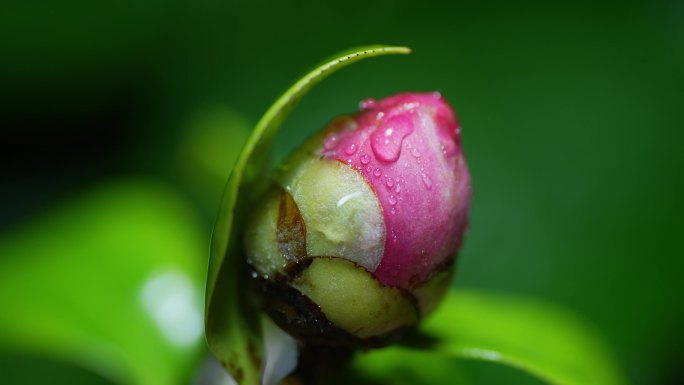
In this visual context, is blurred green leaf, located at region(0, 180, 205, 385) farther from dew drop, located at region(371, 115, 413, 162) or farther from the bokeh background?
dew drop, located at region(371, 115, 413, 162)

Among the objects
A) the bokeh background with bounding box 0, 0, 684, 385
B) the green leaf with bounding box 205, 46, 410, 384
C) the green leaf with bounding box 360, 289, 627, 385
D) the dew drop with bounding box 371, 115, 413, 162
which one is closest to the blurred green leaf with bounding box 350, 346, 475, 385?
the green leaf with bounding box 360, 289, 627, 385

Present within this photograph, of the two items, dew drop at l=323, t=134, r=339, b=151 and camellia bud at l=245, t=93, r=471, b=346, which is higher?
dew drop at l=323, t=134, r=339, b=151

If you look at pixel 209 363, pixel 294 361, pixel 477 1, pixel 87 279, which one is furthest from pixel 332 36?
pixel 294 361

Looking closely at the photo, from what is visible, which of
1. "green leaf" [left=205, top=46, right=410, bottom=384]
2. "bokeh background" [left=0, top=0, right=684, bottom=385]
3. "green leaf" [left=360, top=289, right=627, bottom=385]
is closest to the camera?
"green leaf" [left=205, top=46, right=410, bottom=384]

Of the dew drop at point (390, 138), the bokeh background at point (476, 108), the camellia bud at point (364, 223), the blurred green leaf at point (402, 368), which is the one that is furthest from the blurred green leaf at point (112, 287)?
the dew drop at point (390, 138)

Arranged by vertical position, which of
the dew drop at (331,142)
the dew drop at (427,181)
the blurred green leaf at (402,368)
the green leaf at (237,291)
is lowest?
the blurred green leaf at (402,368)

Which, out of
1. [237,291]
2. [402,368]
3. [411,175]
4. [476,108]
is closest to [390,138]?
[411,175]

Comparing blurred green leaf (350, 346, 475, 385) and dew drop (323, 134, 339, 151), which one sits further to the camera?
blurred green leaf (350, 346, 475, 385)

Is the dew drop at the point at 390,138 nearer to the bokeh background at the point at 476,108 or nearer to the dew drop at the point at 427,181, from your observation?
the dew drop at the point at 427,181
